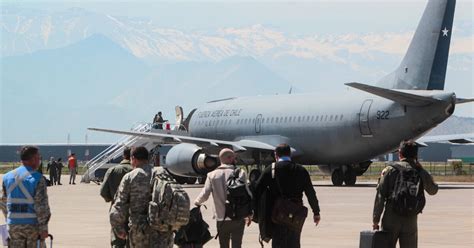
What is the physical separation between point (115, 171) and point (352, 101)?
96.0ft

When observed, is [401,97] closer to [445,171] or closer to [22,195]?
[22,195]

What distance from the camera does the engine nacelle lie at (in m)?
43.4

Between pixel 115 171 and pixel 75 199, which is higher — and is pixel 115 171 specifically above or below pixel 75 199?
above

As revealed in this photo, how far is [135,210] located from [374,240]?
283 cm

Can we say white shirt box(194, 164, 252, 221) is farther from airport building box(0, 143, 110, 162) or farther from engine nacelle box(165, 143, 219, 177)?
airport building box(0, 143, 110, 162)

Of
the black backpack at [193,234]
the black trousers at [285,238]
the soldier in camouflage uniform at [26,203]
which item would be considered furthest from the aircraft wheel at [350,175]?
the soldier in camouflage uniform at [26,203]

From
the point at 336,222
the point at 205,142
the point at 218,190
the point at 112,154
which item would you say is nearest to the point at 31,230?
the point at 218,190

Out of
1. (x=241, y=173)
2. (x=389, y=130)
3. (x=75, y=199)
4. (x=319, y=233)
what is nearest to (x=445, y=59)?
(x=389, y=130)

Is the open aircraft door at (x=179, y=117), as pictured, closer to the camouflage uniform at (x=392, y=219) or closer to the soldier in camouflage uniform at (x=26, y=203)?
the camouflage uniform at (x=392, y=219)

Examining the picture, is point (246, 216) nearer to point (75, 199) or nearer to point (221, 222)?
point (221, 222)

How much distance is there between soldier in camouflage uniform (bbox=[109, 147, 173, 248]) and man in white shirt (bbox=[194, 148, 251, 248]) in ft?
8.04

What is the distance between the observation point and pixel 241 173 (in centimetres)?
1553

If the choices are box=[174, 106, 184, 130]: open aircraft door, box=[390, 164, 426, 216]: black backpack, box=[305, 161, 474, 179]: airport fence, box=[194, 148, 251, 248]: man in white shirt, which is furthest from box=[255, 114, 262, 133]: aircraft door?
box=[390, 164, 426, 216]: black backpack

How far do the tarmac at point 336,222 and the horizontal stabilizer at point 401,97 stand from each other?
3.39 meters
